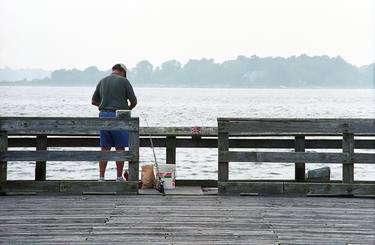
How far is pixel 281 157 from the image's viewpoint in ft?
30.1

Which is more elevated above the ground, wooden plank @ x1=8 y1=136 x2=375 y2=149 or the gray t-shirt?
the gray t-shirt

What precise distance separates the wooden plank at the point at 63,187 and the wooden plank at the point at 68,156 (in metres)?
0.29

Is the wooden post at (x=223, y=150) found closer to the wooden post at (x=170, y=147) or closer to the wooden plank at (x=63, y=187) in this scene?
the wooden post at (x=170, y=147)

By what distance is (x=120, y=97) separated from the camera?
9805 mm

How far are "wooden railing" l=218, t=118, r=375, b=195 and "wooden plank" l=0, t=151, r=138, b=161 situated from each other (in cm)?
118

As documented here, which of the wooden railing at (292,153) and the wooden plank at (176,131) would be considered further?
the wooden plank at (176,131)

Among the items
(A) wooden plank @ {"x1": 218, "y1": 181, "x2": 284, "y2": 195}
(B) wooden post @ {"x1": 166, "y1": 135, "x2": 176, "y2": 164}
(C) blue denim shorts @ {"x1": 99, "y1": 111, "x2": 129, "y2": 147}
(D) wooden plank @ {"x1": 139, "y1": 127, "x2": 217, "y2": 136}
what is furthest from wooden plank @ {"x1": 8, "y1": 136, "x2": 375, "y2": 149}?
(A) wooden plank @ {"x1": 218, "y1": 181, "x2": 284, "y2": 195}

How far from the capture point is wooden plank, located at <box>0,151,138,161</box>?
361 inches

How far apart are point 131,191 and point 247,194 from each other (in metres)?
1.50

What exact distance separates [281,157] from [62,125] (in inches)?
111

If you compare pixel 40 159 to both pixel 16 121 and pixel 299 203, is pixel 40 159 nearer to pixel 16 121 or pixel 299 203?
pixel 16 121

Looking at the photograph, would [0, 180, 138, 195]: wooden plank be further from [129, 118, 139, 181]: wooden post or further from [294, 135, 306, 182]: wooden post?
[294, 135, 306, 182]: wooden post

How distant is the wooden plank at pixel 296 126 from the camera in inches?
366

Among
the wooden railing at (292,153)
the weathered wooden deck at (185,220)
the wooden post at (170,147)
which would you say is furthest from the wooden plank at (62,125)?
the wooden railing at (292,153)
